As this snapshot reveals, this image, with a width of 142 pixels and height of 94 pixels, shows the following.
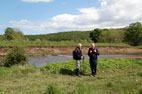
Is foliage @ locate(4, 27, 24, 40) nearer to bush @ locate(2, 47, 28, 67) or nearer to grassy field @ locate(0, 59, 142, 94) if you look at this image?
bush @ locate(2, 47, 28, 67)

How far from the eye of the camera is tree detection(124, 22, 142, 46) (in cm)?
5672

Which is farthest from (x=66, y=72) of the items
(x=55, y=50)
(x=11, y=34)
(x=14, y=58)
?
(x=11, y=34)

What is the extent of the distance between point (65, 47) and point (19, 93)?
31.2 metres

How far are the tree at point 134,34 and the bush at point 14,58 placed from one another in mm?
50791

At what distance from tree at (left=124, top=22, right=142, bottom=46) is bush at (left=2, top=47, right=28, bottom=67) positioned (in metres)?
50.8

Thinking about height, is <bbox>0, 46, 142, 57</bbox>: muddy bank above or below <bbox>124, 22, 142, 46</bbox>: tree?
below

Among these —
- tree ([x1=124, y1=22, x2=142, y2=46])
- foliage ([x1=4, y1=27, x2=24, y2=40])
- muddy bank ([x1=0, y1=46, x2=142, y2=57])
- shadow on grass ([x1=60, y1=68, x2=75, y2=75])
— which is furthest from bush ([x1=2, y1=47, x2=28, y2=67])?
tree ([x1=124, y1=22, x2=142, y2=46])

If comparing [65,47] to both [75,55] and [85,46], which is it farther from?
[75,55]

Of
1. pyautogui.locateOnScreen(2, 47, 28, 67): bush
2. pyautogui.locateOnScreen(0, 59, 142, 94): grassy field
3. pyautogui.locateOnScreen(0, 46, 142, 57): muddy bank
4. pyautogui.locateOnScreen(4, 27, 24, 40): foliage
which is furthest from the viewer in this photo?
pyautogui.locateOnScreen(4, 27, 24, 40): foliage

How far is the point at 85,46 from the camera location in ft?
132

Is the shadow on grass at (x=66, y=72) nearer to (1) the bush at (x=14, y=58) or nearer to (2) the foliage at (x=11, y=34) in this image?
(1) the bush at (x=14, y=58)

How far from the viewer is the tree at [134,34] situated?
56719mm

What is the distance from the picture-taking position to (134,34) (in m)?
57.1

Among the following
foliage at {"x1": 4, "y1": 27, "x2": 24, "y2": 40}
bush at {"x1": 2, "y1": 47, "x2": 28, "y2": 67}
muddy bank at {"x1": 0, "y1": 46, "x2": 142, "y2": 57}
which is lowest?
muddy bank at {"x1": 0, "y1": 46, "x2": 142, "y2": 57}
